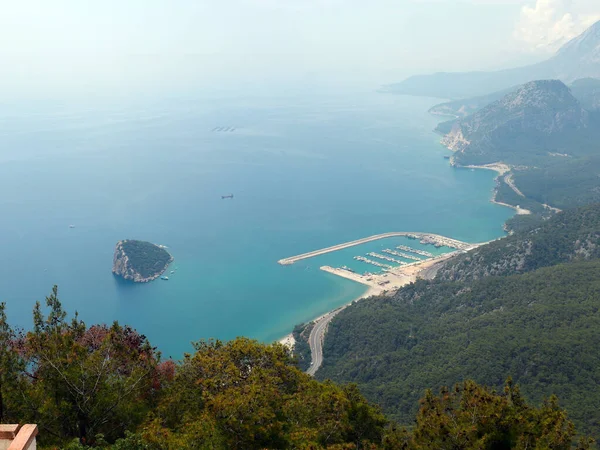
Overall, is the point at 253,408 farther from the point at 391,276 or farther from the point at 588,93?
the point at 588,93

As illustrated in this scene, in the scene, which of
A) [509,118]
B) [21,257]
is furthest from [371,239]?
[509,118]

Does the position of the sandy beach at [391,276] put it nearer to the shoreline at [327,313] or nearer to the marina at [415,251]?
the shoreline at [327,313]

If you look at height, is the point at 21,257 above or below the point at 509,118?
below

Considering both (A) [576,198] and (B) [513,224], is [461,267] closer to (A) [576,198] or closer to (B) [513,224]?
(B) [513,224]

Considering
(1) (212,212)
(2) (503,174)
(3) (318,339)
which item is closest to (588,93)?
(2) (503,174)

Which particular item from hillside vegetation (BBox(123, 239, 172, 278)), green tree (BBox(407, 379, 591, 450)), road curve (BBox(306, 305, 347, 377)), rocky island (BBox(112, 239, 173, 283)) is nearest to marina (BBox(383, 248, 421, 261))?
road curve (BBox(306, 305, 347, 377))

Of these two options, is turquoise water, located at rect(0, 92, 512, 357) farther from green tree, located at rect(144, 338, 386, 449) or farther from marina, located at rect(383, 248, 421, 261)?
green tree, located at rect(144, 338, 386, 449)
